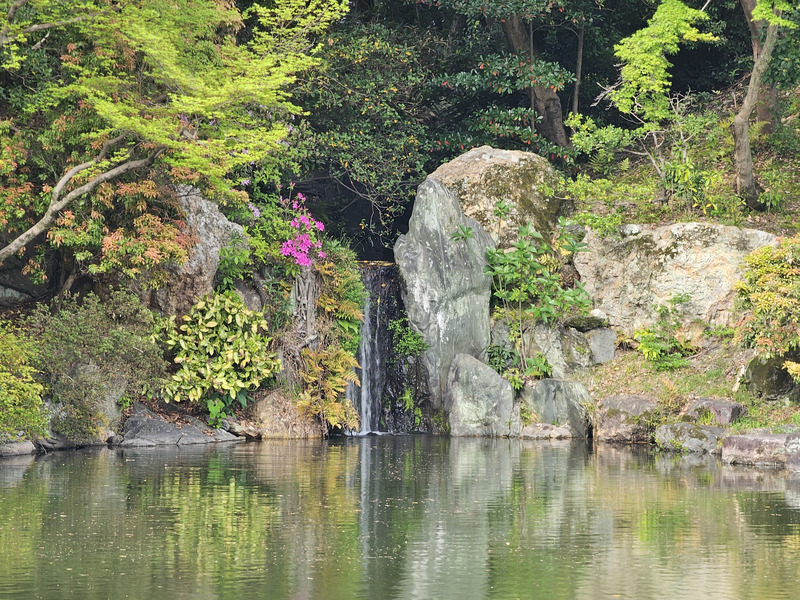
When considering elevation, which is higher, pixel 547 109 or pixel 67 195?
pixel 547 109

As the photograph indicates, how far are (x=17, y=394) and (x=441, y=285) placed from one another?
382 inches

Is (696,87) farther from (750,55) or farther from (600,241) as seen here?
(600,241)

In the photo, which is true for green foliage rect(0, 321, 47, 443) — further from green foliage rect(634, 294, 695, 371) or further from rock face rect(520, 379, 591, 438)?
green foliage rect(634, 294, 695, 371)

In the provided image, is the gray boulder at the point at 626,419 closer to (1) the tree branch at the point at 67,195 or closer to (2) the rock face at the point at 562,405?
(2) the rock face at the point at 562,405

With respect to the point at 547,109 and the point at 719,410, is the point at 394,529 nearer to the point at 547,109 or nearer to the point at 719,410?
the point at 719,410

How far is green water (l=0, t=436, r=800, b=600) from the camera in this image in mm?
8141

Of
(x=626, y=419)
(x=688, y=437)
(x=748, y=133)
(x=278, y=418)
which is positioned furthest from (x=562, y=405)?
(x=748, y=133)

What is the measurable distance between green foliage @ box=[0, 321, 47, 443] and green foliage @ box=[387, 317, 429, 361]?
807 cm

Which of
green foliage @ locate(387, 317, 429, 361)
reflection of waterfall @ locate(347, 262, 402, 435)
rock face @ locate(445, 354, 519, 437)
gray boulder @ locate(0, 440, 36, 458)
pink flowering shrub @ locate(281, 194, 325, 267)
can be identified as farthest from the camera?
reflection of waterfall @ locate(347, 262, 402, 435)

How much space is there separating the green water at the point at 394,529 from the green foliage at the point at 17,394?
61 centimetres

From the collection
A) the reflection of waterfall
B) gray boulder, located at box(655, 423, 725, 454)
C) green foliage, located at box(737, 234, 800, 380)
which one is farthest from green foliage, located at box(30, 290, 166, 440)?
green foliage, located at box(737, 234, 800, 380)

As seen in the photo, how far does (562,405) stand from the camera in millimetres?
21969

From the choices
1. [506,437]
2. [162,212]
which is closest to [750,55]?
[506,437]

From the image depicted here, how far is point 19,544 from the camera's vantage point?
9594mm
